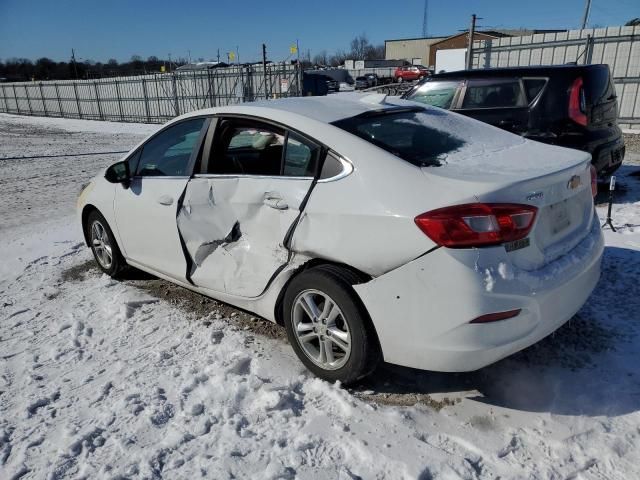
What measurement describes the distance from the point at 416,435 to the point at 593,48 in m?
15.2

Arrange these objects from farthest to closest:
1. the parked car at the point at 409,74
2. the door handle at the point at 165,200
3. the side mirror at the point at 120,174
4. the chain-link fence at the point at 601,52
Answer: the parked car at the point at 409,74 → the chain-link fence at the point at 601,52 → the side mirror at the point at 120,174 → the door handle at the point at 165,200

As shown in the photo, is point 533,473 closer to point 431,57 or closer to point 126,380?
point 126,380

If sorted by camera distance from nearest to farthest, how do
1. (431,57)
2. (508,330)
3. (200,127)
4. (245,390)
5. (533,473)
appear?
(533,473)
(508,330)
(245,390)
(200,127)
(431,57)

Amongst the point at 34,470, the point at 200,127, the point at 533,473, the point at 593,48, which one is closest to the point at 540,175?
the point at 533,473

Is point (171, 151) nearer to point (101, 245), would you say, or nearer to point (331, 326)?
point (101, 245)

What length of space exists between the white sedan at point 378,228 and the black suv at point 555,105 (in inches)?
111

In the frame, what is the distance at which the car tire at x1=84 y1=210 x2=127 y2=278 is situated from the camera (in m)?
4.42

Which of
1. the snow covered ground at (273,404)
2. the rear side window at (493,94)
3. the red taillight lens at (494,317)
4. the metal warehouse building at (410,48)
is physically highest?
the metal warehouse building at (410,48)

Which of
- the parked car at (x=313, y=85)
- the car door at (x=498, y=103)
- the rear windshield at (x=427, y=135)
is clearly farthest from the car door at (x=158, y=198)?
the parked car at (x=313, y=85)

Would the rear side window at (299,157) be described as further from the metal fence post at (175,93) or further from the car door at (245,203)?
the metal fence post at (175,93)

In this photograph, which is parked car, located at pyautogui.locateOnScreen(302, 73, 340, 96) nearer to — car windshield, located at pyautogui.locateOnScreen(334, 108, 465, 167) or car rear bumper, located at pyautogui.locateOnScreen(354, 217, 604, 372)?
car windshield, located at pyautogui.locateOnScreen(334, 108, 465, 167)

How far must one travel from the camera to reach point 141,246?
157 inches

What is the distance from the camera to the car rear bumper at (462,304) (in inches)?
87.4

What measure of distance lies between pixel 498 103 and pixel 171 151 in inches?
167
